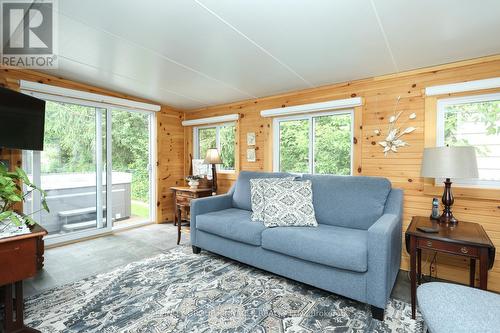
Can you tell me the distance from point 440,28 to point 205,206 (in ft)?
9.02

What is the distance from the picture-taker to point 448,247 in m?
1.75

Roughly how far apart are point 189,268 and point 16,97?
243 centimetres

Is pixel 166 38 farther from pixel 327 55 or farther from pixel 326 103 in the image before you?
pixel 326 103

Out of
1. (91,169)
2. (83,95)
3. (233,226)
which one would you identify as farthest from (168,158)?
(233,226)

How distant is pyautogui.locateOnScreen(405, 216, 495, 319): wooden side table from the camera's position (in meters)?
1.64

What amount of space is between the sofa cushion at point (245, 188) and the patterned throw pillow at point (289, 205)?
457 mm

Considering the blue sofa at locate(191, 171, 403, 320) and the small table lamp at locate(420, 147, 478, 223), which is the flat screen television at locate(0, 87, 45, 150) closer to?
the blue sofa at locate(191, 171, 403, 320)

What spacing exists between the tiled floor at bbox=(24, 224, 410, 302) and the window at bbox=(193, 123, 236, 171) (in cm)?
145

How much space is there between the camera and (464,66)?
2.29m

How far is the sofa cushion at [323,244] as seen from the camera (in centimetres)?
184

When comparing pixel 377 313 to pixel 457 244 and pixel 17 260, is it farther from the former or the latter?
pixel 17 260

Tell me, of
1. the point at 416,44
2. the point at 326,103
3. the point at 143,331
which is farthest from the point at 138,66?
the point at 416,44

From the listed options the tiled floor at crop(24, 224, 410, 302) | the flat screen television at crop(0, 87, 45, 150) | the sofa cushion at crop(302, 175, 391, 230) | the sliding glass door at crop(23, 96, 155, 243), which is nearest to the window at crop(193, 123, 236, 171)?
the sliding glass door at crop(23, 96, 155, 243)

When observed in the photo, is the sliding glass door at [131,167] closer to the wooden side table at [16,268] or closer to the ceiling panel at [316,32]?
the wooden side table at [16,268]
